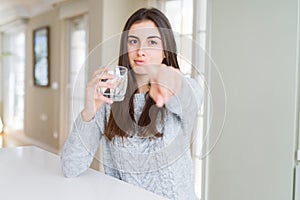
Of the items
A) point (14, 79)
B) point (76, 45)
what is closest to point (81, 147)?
point (76, 45)

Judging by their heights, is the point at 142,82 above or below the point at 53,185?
above

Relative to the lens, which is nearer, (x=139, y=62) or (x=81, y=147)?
(x=139, y=62)

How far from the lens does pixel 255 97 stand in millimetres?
2115

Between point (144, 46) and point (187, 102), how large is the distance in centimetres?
12

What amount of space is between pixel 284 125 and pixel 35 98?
4673 millimetres

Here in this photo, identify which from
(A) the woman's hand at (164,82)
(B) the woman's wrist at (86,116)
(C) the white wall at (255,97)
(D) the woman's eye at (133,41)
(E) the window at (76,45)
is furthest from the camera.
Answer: (E) the window at (76,45)

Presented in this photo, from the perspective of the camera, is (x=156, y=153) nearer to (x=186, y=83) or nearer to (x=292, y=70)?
(x=186, y=83)

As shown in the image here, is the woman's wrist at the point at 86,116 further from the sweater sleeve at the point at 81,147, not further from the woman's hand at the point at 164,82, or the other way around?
the woman's hand at the point at 164,82

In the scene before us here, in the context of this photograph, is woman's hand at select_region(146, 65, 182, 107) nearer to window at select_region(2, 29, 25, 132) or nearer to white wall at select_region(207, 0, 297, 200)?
white wall at select_region(207, 0, 297, 200)

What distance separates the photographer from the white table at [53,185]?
0.77m

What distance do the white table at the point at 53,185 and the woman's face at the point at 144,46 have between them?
1.06 feet

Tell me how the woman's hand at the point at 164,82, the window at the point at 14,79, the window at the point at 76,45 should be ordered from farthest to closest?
the window at the point at 14,79
the window at the point at 76,45
the woman's hand at the point at 164,82

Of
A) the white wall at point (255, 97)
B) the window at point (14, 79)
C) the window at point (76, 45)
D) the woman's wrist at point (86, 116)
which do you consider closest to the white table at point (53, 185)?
the woman's wrist at point (86, 116)

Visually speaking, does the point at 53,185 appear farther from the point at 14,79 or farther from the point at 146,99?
the point at 14,79
